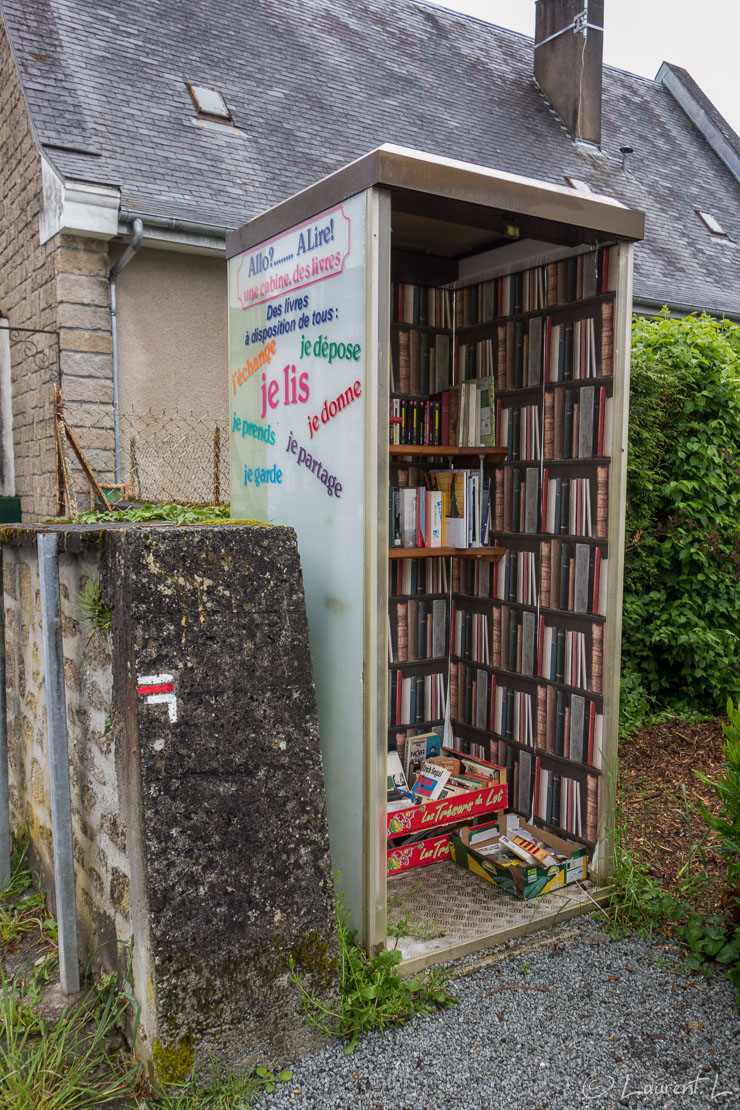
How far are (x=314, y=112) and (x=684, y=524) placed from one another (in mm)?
6254

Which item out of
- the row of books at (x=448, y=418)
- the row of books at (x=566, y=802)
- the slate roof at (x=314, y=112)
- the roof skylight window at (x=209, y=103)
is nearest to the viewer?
the row of books at (x=566, y=802)

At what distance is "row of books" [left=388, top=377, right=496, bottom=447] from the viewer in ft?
13.9

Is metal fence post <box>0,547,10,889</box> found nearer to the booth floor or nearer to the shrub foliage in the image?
the booth floor

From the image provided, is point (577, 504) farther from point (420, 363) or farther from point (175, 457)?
point (175, 457)

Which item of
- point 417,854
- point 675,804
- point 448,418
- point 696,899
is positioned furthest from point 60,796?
point 675,804

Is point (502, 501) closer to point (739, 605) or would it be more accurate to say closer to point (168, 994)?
point (739, 605)

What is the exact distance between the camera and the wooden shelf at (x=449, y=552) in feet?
12.7

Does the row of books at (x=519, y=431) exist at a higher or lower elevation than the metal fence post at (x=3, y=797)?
higher

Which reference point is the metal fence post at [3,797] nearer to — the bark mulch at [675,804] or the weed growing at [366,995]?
the weed growing at [366,995]

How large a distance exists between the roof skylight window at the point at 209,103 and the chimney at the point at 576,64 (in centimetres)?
A: 571

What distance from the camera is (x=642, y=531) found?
216 inches

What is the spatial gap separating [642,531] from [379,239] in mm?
3284

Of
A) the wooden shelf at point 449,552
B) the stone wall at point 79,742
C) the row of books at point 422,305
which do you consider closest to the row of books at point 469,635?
the wooden shelf at point 449,552

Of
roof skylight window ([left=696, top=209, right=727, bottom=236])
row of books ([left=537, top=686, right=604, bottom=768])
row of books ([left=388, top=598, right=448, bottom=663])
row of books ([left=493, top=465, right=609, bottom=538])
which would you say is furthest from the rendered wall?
roof skylight window ([left=696, top=209, right=727, bottom=236])
